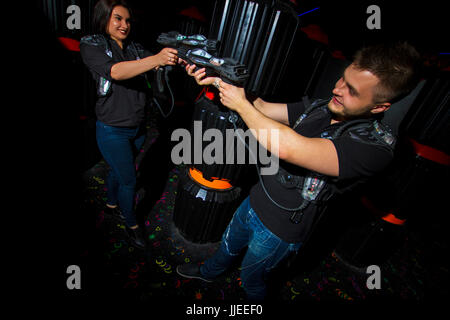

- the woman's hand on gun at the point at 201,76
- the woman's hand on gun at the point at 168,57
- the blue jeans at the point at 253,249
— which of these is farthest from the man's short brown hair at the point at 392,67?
the woman's hand on gun at the point at 168,57

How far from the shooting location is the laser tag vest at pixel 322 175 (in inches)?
44.4

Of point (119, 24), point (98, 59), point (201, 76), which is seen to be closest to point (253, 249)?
point (201, 76)

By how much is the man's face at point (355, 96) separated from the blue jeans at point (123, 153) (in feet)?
5.59

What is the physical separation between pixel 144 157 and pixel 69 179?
115 centimetres

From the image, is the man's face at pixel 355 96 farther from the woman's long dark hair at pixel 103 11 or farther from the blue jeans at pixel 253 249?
the woman's long dark hair at pixel 103 11

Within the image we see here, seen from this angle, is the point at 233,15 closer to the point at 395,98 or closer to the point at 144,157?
the point at 395,98

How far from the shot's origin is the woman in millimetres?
1641

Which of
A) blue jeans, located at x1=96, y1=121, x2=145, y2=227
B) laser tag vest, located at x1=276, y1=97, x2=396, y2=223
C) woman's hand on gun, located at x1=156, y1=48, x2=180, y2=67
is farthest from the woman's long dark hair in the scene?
laser tag vest, located at x1=276, y1=97, x2=396, y2=223

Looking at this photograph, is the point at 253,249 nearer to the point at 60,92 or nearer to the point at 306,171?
the point at 306,171

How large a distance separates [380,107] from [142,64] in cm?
159

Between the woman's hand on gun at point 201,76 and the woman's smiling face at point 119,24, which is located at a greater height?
the woman's smiling face at point 119,24
